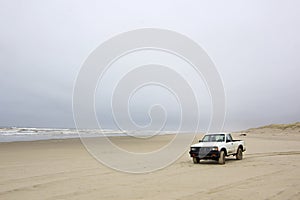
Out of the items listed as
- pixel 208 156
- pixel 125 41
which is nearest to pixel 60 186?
pixel 208 156

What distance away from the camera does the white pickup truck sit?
1608 cm

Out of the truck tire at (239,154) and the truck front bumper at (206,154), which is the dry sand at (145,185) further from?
the truck tire at (239,154)

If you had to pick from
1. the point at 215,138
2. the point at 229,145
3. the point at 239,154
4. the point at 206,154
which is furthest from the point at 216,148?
the point at 239,154

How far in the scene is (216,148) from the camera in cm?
1611

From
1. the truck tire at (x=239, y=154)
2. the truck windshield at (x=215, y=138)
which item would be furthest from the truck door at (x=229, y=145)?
the truck tire at (x=239, y=154)

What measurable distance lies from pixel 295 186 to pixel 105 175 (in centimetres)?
678

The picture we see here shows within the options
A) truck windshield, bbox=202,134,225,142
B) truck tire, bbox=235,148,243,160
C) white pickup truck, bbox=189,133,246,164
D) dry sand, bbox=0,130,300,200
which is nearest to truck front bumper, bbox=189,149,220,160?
white pickup truck, bbox=189,133,246,164

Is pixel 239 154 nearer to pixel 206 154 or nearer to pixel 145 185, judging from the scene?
pixel 206 154

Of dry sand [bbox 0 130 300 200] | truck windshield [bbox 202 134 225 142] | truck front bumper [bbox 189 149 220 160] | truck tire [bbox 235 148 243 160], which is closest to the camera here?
dry sand [bbox 0 130 300 200]

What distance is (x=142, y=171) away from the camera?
13.3m

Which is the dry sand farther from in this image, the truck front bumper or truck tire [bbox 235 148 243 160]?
truck tire [bbox 235 148 243 160]

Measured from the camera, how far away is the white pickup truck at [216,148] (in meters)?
16.1

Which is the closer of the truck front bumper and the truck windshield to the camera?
the truck front bumper

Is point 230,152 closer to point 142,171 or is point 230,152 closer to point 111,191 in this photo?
point 142,171
